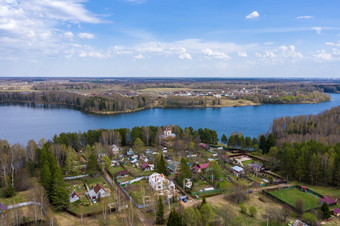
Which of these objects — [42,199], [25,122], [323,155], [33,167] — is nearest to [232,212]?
[323,155]

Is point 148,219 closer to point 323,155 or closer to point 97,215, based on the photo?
point 97,215

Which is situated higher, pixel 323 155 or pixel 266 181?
pixel 323 155

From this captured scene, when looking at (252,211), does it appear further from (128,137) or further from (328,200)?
(128,137)

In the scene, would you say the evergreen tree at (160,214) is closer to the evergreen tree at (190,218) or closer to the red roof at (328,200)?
the evergreen tree at (190,218)

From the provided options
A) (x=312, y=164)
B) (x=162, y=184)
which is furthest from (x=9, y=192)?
(x=312, y=164)

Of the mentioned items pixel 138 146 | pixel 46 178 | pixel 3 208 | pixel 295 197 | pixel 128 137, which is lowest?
pixel 295 197

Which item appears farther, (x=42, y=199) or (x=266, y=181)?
(x=266, y=181)

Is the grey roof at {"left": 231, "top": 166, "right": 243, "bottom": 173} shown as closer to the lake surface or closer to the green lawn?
the green lawn
